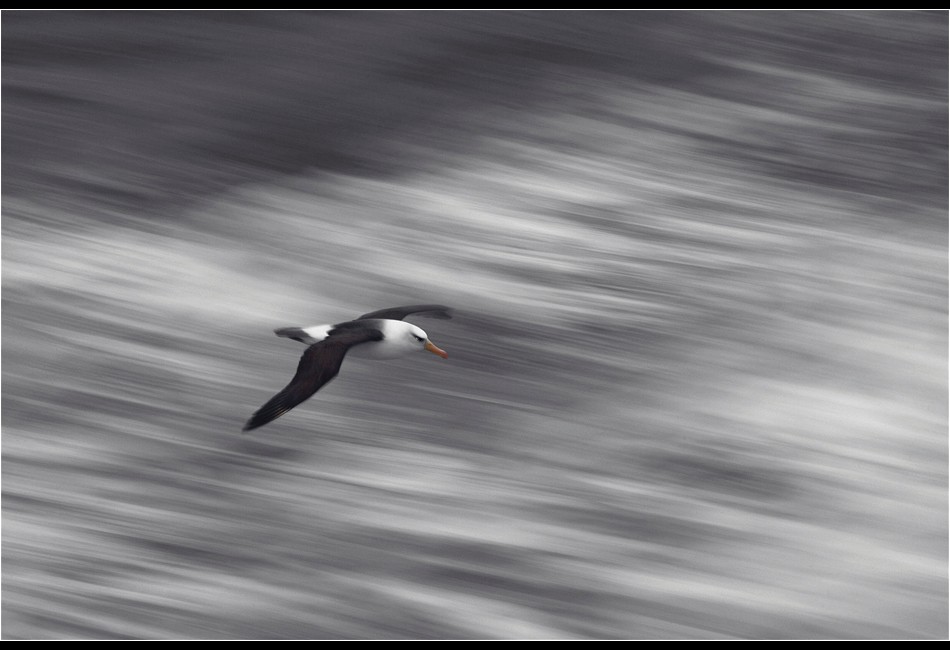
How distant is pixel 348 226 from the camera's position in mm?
5375

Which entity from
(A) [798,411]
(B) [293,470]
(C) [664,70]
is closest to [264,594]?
(B) [293,470]

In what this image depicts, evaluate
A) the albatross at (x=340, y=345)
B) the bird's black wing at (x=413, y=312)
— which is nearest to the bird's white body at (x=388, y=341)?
the albatross at (x=340, y=345)

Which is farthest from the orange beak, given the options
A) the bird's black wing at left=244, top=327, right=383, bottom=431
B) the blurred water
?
the bird's black wing at left=244, top=327, right=383, bottom=431

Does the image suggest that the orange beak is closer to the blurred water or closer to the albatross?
the albatross

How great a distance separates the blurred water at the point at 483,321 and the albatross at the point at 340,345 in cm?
23

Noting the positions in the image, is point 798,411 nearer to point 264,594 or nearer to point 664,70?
point 264,594

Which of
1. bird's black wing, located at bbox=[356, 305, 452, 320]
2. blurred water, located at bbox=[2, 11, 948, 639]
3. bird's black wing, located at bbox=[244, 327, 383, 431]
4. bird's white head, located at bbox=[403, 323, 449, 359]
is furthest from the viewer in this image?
bird's black wing, located at bbox=[356, 305, 452, 320]

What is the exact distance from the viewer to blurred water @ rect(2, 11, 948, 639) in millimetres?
3762

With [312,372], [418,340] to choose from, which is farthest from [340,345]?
[418,340]

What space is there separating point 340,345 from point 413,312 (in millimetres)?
636

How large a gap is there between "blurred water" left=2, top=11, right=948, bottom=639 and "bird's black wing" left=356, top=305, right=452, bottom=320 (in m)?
0.19

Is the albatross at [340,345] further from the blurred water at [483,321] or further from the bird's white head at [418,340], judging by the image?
the blurred water at [483,321]

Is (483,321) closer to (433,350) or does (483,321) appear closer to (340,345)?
(433,350)

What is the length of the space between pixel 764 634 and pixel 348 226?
271 centimetres
